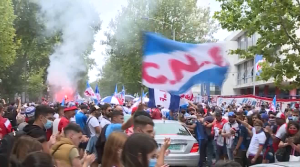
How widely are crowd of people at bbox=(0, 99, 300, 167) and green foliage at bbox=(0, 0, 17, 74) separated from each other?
56.6ft

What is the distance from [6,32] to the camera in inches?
1303

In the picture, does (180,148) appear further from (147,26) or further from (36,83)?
(36,83)

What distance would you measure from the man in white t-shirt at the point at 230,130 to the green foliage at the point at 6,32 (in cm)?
2317

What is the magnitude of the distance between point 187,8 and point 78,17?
17282 millimetres

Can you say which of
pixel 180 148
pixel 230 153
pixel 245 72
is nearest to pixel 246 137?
pixel 230 153

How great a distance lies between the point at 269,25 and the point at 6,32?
2080cm

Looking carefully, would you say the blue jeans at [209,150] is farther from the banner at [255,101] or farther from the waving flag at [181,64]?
the banner at [255,101]

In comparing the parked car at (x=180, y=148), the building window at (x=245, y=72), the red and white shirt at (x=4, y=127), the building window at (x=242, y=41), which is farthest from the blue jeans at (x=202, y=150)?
the building window at (x=242, y=41)

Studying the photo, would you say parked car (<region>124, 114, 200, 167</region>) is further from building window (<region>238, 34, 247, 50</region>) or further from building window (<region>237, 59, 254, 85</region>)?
building window (<region>238, 34, 247, 50</region>)

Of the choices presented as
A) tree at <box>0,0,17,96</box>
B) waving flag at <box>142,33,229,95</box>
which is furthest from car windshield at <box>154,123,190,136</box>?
tree at <box>0,0,17,96</box>

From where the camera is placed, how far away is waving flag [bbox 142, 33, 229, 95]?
7.24 meters

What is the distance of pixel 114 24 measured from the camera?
57.3m

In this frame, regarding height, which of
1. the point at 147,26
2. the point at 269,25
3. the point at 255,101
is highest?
the point at 147,26

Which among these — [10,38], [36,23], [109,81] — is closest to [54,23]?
[36,23]
